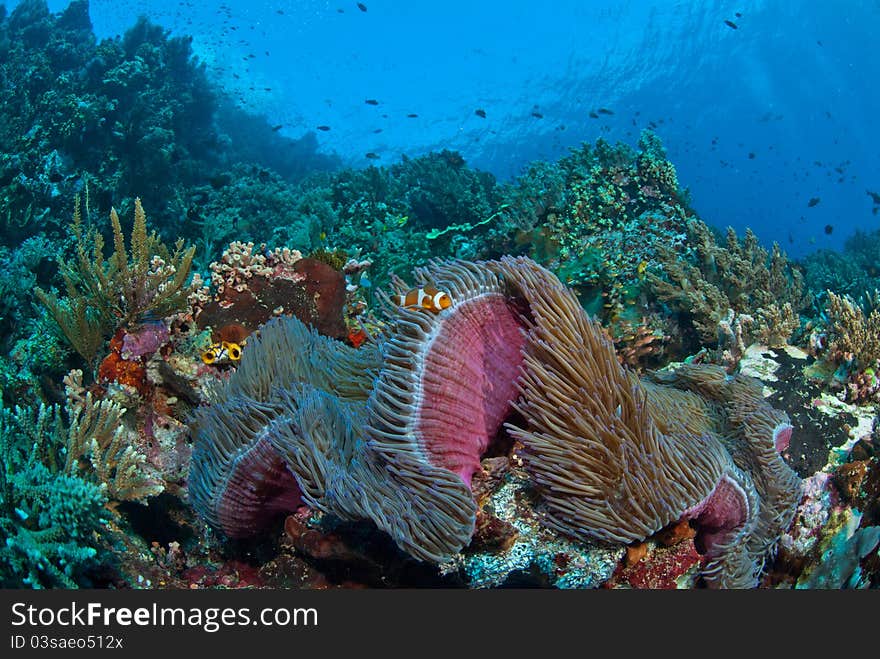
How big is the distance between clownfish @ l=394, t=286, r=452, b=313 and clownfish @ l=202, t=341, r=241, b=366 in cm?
250

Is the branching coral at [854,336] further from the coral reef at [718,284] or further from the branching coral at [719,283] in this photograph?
the branching coral at [719,283]

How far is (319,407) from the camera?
2.51 m

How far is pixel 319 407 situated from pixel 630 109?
7067 centimetres

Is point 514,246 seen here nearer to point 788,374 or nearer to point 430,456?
point 788,374

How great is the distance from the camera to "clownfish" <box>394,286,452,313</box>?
227cm

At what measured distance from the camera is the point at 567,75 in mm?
61469

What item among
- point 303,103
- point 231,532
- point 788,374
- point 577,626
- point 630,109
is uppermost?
point 303,103

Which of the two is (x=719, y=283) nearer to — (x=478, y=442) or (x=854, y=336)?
(x=854, y=336)

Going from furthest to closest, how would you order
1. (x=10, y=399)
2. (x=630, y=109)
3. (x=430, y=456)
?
(x=630, y=109) → (x=10, y=399) → (x=430, y=456)

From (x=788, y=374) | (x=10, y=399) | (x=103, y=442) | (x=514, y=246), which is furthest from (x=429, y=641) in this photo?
(x=514, y=246)

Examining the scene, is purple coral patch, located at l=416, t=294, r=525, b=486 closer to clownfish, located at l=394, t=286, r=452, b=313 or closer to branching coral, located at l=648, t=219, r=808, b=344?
clownfish, located at l=394, t=286, r=452, b=313

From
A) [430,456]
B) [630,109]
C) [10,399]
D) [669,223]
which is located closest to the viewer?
[430,456]

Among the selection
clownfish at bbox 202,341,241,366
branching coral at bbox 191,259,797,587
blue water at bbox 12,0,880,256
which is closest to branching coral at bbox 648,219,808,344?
branching coral at bbox 191,259,797,587

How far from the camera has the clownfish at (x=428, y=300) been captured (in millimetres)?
2270
